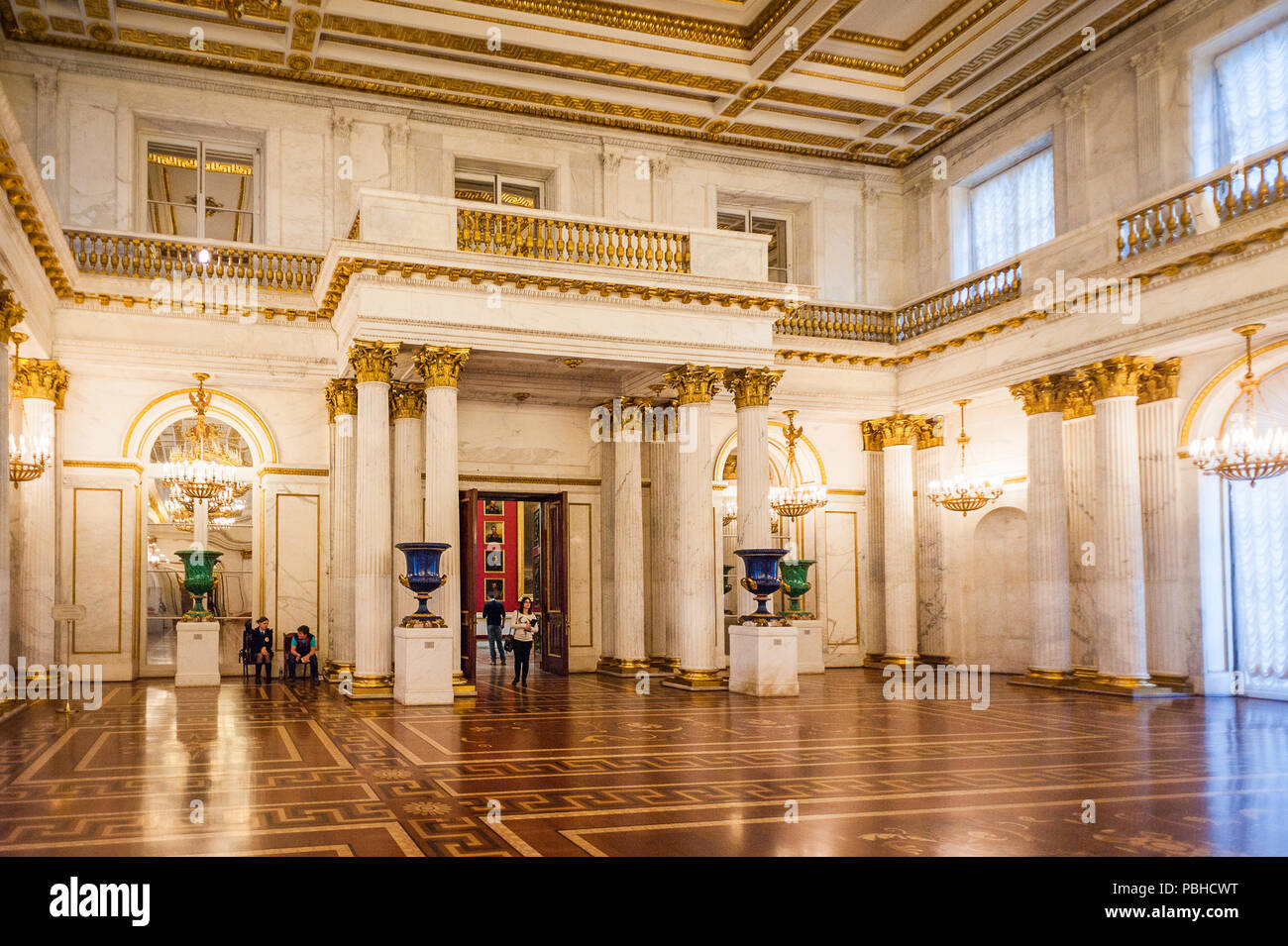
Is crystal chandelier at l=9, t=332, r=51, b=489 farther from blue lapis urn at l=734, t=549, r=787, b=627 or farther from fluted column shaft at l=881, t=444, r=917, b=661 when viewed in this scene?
fluted column shaft at l=881, t=444, r=917, b=661

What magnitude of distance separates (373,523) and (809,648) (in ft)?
25.0

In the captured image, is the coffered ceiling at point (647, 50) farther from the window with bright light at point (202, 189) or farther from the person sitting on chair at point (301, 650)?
the person sitting on chair at point (301, 650)

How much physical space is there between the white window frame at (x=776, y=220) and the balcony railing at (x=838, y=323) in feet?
5.13

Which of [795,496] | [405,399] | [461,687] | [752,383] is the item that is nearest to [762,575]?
[752,383]

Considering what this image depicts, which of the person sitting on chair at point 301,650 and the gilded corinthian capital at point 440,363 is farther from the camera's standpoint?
the person sitting on chair at point 301,650

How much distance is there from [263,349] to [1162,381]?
1203 cm

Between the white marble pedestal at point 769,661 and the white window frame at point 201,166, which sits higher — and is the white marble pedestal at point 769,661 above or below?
below

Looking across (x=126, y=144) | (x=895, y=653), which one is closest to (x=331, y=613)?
(x=126, y=144)

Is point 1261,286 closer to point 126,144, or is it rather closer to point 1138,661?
point 1138,661

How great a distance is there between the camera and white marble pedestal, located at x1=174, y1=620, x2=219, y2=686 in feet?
48.3

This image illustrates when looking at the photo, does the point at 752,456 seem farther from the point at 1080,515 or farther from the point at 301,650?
the point at 301,650

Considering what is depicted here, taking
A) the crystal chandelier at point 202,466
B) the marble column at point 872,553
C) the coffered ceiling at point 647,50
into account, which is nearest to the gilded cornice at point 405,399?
the crystal chandelier at point 202,466

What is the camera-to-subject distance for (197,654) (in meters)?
14.8

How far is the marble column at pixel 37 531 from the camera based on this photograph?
46.2ft
